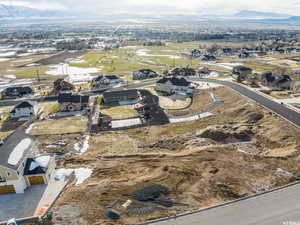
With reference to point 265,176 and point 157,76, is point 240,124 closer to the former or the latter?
point 265,176

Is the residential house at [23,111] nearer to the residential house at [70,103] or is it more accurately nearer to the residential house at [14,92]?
the residential house at [70,103]

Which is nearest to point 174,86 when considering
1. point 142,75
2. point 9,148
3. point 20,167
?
point 142,75

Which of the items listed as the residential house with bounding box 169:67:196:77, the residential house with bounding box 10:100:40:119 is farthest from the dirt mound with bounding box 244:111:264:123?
the residential house with bounding box 10:100:40:119

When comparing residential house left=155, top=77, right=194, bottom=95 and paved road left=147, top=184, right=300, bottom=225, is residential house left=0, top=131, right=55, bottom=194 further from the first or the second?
residential house left=155, top=77, right=194, bottom=95

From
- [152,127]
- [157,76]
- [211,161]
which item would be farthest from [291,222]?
[157,76]

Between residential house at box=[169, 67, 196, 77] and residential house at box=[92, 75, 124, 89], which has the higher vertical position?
residential house at box=[169, 67, 196, 77]

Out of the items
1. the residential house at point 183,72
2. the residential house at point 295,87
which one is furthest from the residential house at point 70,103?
the residential house at point 295,87
